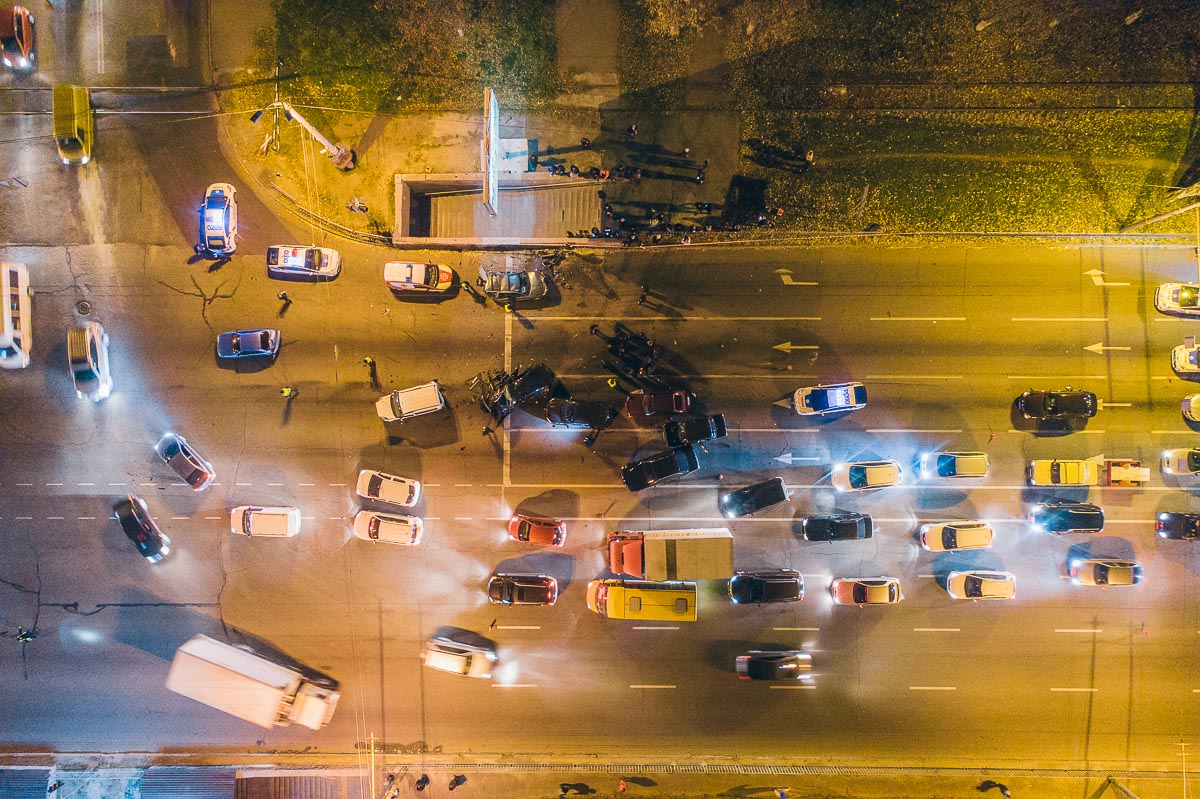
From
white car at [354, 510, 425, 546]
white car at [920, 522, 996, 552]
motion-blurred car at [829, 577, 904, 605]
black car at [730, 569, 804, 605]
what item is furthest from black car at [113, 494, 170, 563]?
white car at [920, 522, 996, 552]

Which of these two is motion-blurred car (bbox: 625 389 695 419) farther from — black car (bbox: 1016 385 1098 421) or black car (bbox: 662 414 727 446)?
black car (bbox: 1016 385 1098 421)

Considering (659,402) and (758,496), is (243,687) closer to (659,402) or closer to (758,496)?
(659,402)

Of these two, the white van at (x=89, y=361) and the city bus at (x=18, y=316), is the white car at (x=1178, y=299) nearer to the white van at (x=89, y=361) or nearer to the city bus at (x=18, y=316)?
the white van at (x=89, y=361)

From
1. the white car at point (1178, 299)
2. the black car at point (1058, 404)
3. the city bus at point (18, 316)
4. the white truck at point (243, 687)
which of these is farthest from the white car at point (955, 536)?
the city bus at point (18, 316)

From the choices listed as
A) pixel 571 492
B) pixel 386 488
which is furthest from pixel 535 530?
Result: pixel 386 488

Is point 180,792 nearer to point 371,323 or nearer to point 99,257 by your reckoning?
point 371,323

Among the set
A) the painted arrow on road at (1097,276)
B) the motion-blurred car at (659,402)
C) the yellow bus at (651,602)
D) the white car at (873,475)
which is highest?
the painted arrow on road at (1097,276)

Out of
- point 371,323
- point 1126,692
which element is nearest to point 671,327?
point 371,323
